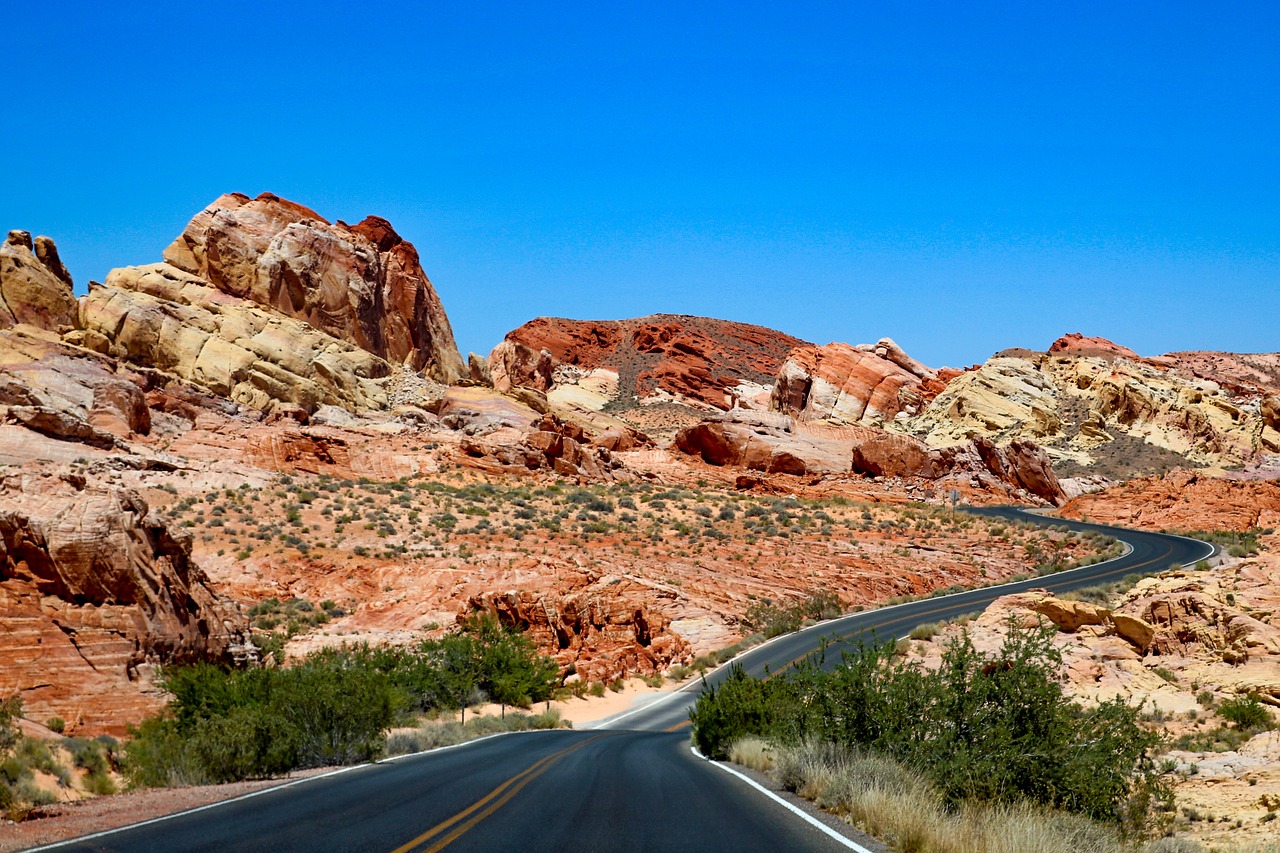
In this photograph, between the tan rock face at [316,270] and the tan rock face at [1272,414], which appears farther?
the tan rock face at [1272,414]

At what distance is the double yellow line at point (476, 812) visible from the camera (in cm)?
802

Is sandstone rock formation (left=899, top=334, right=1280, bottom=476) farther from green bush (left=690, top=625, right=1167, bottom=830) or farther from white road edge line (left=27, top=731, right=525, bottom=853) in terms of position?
green bush (left=690, top=625, right=1167, bottom=830)

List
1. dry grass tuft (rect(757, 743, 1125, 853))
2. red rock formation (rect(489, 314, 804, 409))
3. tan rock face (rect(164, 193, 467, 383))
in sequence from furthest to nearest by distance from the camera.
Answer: red rock formation (rect(489, 314, 804, 409)) → tan rock face (rect(164, 193, 467, 383)) → dry grass tuft (rect(757, 743, 1125, 853))

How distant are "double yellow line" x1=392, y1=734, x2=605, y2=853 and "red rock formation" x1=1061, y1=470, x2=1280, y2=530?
2285 inches

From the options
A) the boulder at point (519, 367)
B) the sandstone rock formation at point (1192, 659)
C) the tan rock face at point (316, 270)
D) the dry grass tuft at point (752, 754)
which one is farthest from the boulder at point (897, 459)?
the dry grass tuft at point (752, 754)

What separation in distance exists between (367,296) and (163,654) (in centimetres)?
5568

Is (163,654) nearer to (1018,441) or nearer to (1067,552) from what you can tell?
(1067,552)

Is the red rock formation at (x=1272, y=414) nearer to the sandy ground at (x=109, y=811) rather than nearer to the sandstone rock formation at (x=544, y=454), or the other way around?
the sandstone rock formation at (x=544, y=454)

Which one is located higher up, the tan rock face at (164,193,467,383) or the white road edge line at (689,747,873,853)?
the tan rock face at (164,193,467,383)

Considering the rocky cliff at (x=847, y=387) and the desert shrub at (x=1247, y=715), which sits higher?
the rocky cliff at (x=847, y=387)

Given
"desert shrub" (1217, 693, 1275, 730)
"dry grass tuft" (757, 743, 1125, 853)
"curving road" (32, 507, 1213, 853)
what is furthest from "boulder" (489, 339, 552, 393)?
"dry grass tuft" (757, 743, 1125, 853)

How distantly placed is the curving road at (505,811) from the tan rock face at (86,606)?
602cm

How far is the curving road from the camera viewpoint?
8.15 m

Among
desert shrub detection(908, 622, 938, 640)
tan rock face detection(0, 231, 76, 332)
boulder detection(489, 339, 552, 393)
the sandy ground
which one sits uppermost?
boulder detection(489, 339, 552, 393)
